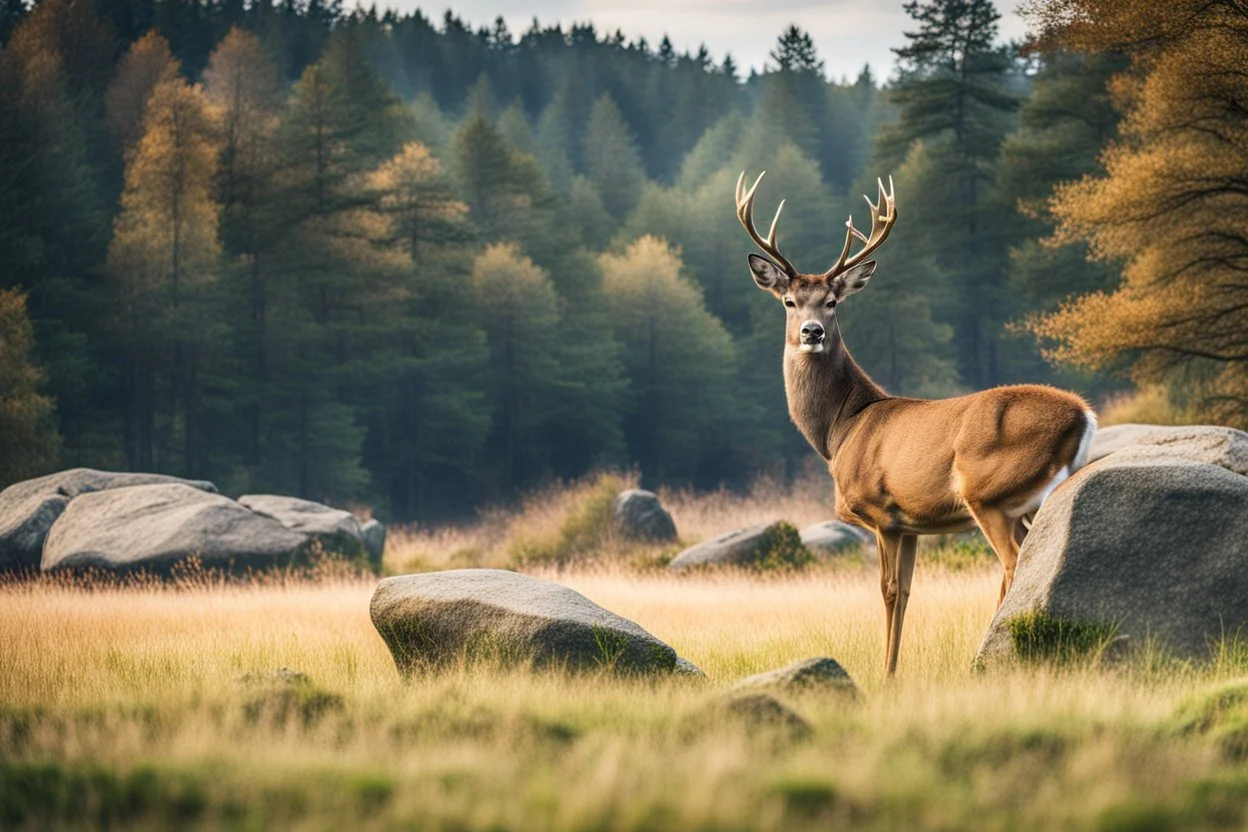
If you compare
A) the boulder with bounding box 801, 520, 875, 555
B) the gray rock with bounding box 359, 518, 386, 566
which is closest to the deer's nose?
the boulder with bounding box 801, 520, 875, 555

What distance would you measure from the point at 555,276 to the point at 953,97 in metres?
13.8

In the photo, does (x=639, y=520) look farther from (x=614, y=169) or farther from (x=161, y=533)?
(x=614, y=169)

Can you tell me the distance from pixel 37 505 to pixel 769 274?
1327cm

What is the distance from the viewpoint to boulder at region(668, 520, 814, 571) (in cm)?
1806

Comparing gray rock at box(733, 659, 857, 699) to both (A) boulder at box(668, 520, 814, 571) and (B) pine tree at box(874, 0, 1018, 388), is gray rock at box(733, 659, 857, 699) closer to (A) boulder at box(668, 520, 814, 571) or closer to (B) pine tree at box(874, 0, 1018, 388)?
(A) boulder at box(668, 520, 814, 571)

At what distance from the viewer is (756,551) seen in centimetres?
1812

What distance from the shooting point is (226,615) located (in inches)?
496

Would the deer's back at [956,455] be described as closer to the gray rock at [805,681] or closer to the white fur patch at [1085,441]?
the white fur patch at [1085,441]

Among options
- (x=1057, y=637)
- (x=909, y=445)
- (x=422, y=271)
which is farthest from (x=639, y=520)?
(x=422, y=271)

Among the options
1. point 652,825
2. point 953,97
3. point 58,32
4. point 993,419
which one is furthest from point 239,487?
point 652,825

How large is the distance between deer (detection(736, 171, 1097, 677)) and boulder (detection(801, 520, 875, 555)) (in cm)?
1047

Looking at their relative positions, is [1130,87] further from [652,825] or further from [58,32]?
[58,32]

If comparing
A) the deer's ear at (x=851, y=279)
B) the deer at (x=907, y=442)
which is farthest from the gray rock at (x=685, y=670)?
the deer's ear at (x=851, y=279)

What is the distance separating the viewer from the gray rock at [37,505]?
1806 centimetres
